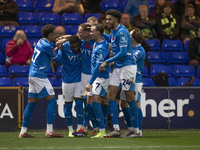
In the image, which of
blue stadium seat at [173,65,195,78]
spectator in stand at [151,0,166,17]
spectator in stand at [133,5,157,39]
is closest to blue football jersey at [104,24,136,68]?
blue stadium seat at [173,65,195,78]

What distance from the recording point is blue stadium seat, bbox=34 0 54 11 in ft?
46.2

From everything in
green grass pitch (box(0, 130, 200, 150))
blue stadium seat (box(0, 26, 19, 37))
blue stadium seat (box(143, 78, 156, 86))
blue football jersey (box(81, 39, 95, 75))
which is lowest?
green grass pitch (box(0, 130, 200, 150))

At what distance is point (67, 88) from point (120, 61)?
47.1 inches

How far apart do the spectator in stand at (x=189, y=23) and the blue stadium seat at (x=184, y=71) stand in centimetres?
150

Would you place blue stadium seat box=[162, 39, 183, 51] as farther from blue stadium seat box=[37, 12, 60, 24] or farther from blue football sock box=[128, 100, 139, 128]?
blue football sock box=[128, 100, 139, 128]

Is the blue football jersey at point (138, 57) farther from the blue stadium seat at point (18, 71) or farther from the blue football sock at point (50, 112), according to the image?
the blue stadium seat at point (18, 71)

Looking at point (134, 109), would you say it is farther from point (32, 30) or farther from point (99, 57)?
point (32, 30)

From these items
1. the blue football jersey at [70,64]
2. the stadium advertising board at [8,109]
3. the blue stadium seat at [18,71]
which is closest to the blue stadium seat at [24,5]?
the blue stadium seat at [18,71]

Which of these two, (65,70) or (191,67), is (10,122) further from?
(191,67)

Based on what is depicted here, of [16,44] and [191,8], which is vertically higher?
[191,8]

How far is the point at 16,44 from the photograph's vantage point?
11.6 meters

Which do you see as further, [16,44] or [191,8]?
[191,8]

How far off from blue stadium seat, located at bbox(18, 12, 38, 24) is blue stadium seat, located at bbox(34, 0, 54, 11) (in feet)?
1.68

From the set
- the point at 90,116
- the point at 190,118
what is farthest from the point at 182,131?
the point at 90,116
